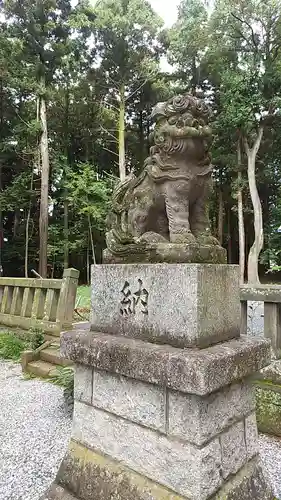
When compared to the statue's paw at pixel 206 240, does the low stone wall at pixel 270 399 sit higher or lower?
lower

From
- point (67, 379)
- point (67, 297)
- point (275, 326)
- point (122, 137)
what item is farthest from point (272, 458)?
point (122, 137)

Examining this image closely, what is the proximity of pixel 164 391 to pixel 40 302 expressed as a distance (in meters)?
4.21

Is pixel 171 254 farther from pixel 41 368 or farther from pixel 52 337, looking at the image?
pixel 52 337

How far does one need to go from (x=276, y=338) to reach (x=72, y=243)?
45.4 ft

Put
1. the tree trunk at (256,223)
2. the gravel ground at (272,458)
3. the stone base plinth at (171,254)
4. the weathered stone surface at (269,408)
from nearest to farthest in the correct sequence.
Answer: the stone base plinth at (171,254) → the gravel ground at (272,458) → the weathered stone surface at (269,408) → the tree trunk at (256,223)

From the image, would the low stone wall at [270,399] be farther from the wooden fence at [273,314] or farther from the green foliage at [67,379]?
the green foliage at [67,379]

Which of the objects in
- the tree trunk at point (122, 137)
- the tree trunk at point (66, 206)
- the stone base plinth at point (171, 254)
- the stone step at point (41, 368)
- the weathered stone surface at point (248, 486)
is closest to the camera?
the weathered stone surface at point (248, 486)

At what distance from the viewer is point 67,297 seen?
4898 millimetres

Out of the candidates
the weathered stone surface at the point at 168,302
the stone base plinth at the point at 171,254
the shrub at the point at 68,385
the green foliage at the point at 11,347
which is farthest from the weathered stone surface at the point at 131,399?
the green foliage at the point at 11,347

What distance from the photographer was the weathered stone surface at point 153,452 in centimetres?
143

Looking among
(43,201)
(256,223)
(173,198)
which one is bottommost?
(173,198)

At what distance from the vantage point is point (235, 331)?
1.81 meters

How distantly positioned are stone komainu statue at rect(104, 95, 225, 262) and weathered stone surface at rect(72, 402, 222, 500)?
842 millimetres

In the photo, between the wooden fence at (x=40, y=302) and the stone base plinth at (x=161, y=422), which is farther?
the wooden fence at (x=40, y=302)
